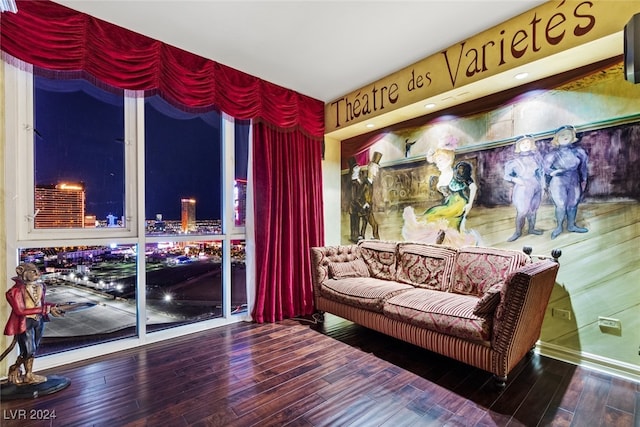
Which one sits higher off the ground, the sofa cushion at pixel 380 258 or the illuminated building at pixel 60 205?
the illuminated building at pixel 60 205

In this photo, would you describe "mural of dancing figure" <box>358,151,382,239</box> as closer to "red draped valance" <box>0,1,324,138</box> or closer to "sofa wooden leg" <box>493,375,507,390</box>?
"red draped valance" <box>0,1,324,138</box>

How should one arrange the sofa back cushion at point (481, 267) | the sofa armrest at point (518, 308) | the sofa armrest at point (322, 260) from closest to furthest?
the sofa armrest at point (518, 308), the sofa back cushion at point (481, 267), the sofa armrest at point (322, 260)

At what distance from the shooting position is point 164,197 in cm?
289

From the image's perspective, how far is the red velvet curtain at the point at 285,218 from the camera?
3.24 meters

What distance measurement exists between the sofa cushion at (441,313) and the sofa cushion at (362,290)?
0.31 feet

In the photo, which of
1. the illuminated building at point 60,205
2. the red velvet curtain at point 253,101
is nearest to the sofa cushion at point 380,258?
the red velvet curtain at point 253,101

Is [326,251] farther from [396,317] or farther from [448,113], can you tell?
[448,113]

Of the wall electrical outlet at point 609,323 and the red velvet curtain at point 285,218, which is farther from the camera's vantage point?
the red velvet curtain at point 285,218

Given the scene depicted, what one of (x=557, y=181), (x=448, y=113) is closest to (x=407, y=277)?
(x=557, y=181)

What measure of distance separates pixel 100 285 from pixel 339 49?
127 inches

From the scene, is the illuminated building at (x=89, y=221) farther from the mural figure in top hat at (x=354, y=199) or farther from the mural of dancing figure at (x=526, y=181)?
the mural of dancing figure at (x=526, y=181)

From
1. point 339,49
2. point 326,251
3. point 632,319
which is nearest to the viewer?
point 632,319

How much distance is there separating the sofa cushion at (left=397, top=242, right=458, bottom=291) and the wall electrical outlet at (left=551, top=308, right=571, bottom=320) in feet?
2.63

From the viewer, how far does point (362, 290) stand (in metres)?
2.74
